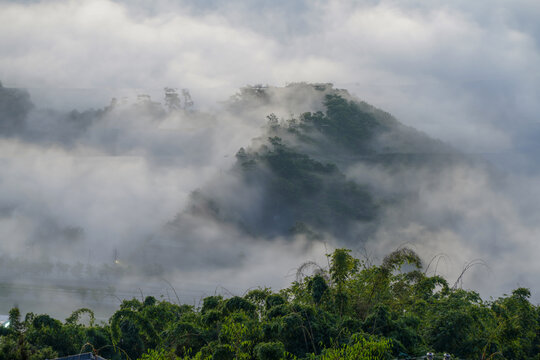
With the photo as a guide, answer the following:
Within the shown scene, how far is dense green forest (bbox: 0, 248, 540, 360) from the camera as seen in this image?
13.1 metres

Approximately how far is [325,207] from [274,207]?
8550 mm

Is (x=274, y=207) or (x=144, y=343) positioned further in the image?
(x=274, y=207)

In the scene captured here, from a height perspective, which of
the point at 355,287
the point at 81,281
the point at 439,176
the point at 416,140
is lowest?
the point at 355,287

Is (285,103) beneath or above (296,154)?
above

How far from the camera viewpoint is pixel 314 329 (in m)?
14.7

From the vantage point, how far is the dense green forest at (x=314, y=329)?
13148 millimetres

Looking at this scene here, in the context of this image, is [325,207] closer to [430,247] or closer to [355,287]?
[430,247]

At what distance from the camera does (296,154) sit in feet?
278

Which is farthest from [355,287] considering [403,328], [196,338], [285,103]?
[285,103]

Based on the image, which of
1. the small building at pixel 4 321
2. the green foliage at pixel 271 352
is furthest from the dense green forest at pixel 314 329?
the small building at pixel 4 321

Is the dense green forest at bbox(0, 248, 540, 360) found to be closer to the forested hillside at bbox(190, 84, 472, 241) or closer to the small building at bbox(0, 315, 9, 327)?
the small building at bbox(0, 315, 9, 327)

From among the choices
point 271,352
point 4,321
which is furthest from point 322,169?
point 271,352

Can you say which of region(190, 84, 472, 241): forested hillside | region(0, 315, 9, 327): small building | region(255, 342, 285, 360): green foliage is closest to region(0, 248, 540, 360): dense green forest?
region(255, 342, 285, 360): green foliage

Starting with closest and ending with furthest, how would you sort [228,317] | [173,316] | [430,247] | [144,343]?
[228,317] → [144,343] → [173,316] → [430,247]
